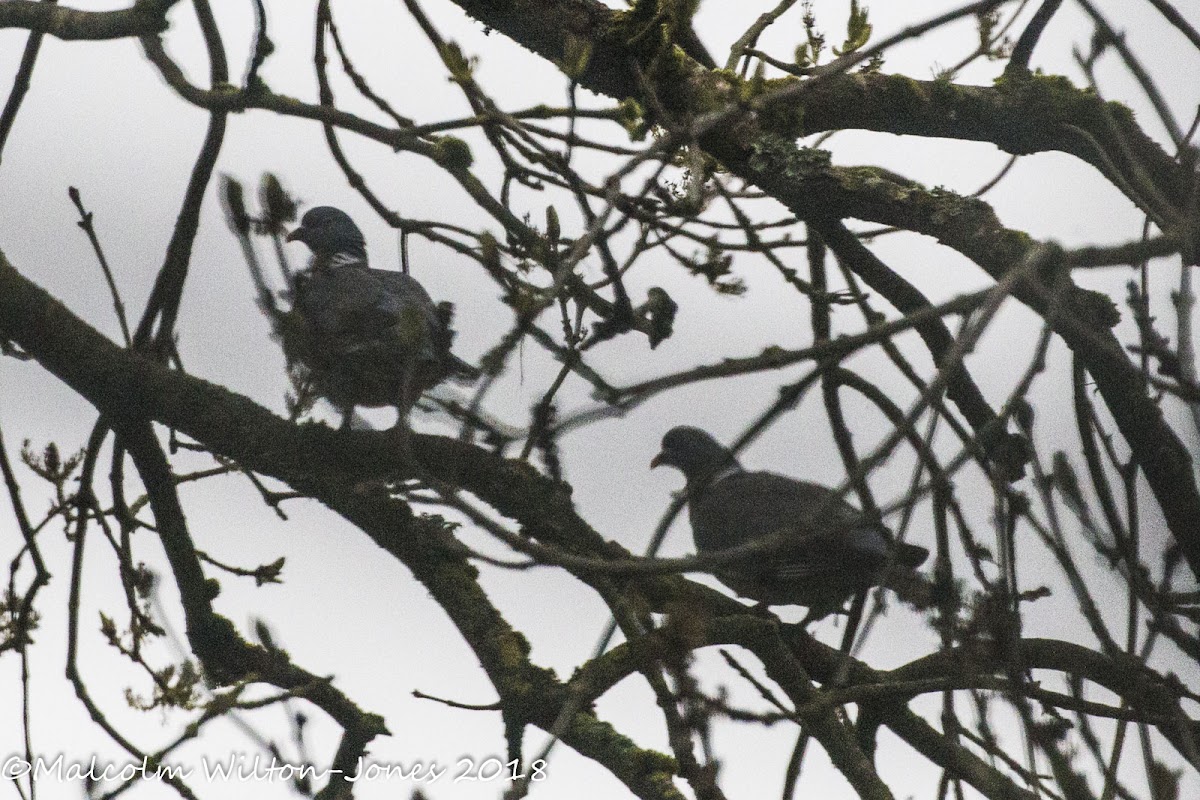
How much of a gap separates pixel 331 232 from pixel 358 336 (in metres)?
2.95

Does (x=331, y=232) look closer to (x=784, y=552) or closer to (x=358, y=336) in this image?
(x=358, y=336)

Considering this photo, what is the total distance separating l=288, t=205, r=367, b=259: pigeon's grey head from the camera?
7.18 m

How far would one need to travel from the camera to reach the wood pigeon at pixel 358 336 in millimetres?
3100

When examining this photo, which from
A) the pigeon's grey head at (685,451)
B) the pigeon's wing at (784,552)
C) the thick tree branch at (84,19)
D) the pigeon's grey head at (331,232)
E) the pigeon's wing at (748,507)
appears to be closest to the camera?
the thick tree branch at (84,19)

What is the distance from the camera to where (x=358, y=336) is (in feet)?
14.4

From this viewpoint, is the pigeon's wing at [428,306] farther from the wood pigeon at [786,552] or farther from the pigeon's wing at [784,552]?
the pigeon's wing at [784,552]

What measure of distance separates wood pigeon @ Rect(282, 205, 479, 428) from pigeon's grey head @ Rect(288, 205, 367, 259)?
1.74m

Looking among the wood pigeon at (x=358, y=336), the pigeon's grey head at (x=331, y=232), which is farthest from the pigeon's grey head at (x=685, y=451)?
the wood pigeon at (x=358, y=336)

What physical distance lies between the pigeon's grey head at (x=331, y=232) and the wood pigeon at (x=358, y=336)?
1742 mm

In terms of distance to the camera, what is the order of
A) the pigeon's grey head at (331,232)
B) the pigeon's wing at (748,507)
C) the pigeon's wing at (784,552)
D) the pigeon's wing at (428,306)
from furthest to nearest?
the pigeon's grey head at (331,232) → the pigeon's wing at (748,507) → the pigeon's wing at (784,552) → the pigeon's wing at (428,306)

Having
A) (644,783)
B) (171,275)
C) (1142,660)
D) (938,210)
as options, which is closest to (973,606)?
(1142,660)

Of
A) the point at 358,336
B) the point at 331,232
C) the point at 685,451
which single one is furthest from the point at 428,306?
the point at 685,451

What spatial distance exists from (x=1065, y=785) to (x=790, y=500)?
13.7 feet

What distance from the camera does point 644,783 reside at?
11.4ft
